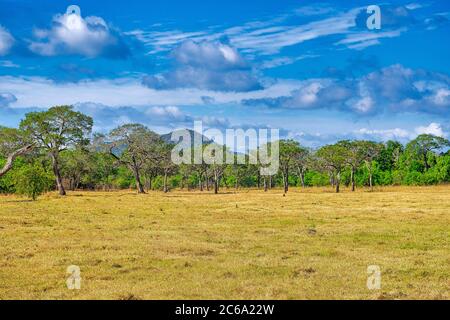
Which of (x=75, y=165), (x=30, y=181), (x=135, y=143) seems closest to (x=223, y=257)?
(x=30, y=181)

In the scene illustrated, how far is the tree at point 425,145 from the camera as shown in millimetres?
121938

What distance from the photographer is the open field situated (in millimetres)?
13844

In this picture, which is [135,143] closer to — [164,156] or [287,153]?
[164,156]

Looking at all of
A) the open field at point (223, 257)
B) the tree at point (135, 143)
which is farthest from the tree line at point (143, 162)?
the open field at point (223, 257)

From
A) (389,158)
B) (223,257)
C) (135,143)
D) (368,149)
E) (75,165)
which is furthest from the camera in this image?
(389,158)

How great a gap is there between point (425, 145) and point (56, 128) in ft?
306

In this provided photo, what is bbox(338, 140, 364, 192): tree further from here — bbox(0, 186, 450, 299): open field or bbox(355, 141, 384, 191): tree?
bbox(0, 186, 450, 299): open field

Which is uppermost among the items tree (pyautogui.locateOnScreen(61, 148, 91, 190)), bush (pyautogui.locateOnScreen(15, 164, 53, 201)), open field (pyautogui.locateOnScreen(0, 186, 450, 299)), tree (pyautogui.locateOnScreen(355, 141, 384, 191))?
tree (pyautogui.locateOnScreen(355, 141, 384, 191))

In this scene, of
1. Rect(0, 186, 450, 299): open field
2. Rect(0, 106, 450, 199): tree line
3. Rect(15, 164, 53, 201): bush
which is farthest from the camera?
Rect(0, 106, 450, 199): tree line

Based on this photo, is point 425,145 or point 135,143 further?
point 425,145

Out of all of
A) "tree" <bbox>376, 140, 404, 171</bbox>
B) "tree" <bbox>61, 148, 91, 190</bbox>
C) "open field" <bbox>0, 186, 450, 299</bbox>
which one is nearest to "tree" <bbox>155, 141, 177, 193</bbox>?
"tree" <bbox>61, 148, 91, 190</bbox>

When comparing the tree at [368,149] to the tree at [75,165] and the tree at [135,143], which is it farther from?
the tree at [75,165]

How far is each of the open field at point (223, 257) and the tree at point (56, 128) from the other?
36833 mm

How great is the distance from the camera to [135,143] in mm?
86125
